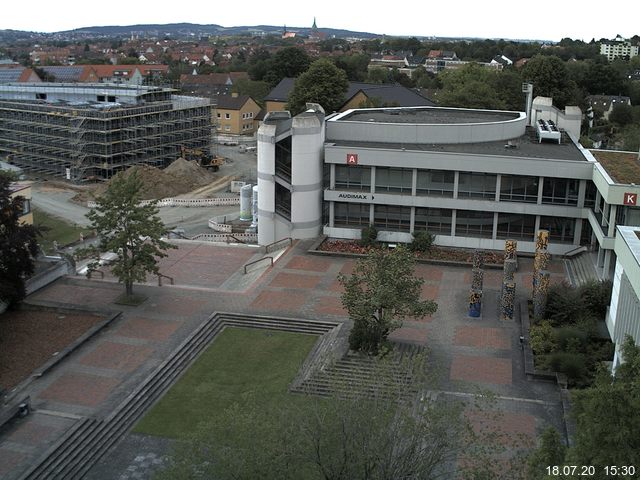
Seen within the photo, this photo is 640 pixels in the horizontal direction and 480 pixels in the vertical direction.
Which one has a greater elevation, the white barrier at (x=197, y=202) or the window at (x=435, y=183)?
the window at (x=435, y=183)

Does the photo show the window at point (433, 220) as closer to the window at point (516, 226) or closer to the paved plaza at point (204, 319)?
the window at point (516, 226)

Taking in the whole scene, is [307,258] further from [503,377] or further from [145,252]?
[503,377]

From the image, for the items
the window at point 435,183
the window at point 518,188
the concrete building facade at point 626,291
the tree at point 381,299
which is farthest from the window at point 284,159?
the concrete building facade at point 626,291

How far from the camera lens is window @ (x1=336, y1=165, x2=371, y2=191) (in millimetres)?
46062

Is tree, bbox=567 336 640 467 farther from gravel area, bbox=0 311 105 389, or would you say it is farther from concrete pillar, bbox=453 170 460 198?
concrete pillar, bbox=453 170 460 198

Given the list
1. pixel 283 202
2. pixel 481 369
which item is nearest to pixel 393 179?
pixel 283 202

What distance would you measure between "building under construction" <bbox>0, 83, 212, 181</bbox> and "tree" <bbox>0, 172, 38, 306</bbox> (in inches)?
1717

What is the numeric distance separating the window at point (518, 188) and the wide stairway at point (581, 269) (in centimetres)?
417

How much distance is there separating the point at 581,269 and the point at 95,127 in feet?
177

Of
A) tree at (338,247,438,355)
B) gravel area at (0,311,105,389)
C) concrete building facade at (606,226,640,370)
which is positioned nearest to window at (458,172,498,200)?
tree at (338,247,438,355)

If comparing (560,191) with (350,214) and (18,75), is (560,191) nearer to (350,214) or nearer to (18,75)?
(350,214)

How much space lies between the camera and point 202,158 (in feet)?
279

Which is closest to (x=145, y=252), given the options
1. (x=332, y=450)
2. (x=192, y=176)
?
(x=332, y=450)

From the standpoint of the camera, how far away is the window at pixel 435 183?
44656 mm
